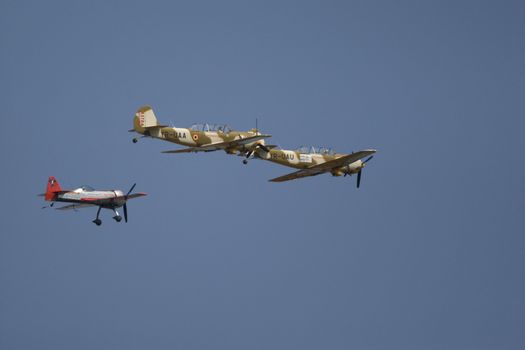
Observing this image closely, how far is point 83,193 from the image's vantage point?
378 ft

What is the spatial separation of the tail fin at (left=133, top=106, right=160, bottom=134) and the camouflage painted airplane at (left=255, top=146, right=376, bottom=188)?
27.5ft

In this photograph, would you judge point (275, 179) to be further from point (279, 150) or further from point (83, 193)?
point (83, 193)

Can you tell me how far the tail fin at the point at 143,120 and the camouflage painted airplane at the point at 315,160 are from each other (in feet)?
27.5

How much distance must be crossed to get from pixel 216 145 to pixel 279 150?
5.53 meters

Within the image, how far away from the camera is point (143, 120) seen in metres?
113

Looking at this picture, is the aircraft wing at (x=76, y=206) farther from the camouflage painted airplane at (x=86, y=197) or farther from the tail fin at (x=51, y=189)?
the tail fin at (x=51, y=189)

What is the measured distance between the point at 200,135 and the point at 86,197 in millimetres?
9273

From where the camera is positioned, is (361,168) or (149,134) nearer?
(149,134)

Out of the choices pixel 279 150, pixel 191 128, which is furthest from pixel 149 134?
pixel 279 150

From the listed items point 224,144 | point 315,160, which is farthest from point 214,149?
point 315,160

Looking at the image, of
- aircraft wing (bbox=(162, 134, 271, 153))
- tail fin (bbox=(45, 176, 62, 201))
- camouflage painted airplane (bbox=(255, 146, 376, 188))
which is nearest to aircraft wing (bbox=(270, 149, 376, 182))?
camouflage painted airplane (bbox=(255, 146, 376, 188))

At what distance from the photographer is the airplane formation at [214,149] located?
114 meters

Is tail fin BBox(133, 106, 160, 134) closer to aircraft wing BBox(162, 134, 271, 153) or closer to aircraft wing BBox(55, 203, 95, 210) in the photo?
aircraft wing BBox(162, 134, 271, 153)

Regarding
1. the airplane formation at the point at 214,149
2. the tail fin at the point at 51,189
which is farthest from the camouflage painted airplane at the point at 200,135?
the tail fin at the point at 51,189
